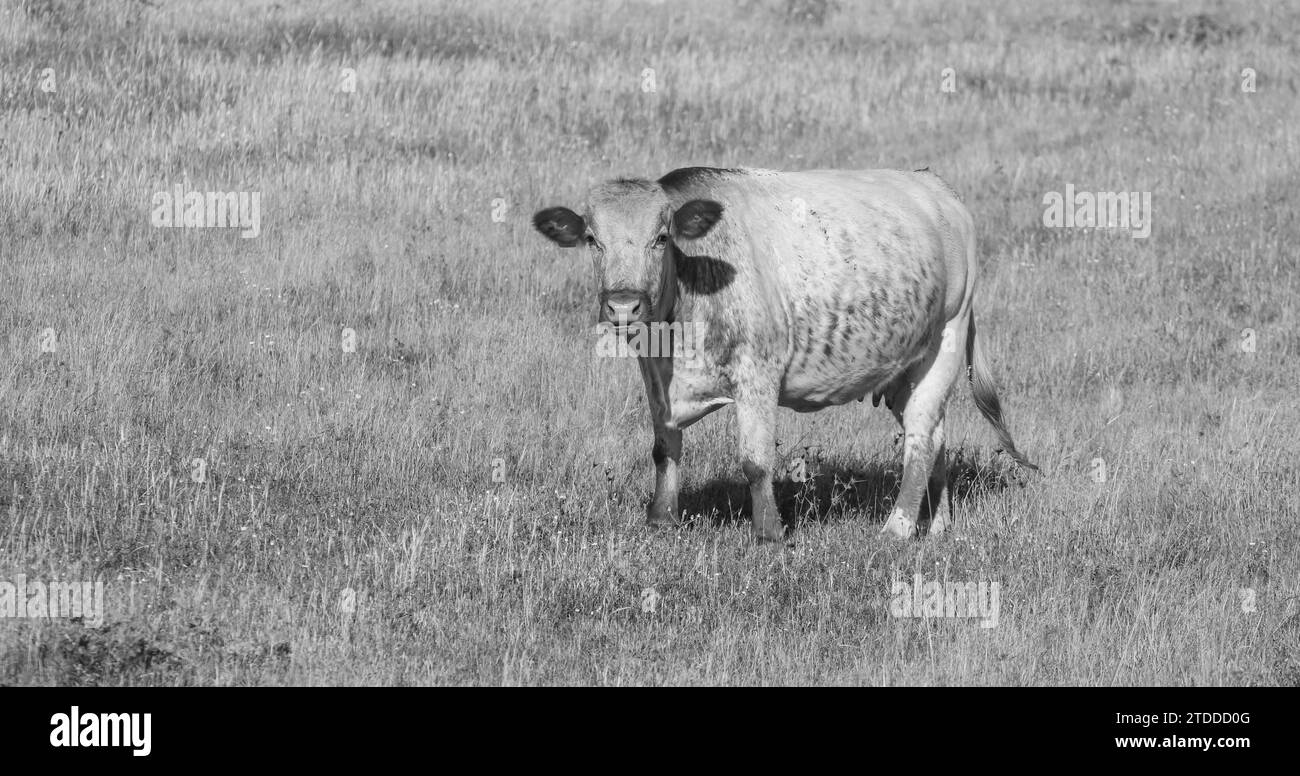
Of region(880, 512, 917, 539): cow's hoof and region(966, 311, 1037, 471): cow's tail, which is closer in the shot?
region(880, 512, 917, 539): cow's hoof

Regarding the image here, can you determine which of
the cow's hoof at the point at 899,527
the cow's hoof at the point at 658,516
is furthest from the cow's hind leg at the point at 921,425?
the cow's hoof at the point at 658,516

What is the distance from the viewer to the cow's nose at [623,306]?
24.3 ft

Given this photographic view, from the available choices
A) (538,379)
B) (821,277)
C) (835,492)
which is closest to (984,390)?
(835,492)

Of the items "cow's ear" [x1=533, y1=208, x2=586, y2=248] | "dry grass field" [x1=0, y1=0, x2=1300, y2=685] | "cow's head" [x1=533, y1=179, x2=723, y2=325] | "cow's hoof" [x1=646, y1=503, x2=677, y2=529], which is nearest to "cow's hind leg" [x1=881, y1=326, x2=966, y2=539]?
"dry grass field" [x1=0, y1=0, x2=1300, y2=685]

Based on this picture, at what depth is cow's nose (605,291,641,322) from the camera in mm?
7414

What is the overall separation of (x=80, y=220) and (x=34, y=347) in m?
2.67

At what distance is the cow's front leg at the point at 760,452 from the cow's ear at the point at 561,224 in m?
1.26

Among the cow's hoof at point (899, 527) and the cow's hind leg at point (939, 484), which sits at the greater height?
the cow's hind leg at point (939, 484)

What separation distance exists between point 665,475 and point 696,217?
152 cm

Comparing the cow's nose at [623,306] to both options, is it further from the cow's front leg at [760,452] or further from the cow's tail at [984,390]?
the cow's tail at [984,390]

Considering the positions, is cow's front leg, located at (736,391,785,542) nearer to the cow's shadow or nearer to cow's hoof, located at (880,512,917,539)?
the cow's shadow

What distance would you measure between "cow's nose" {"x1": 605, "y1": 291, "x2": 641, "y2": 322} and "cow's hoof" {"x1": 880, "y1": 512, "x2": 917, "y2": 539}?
240 cm
